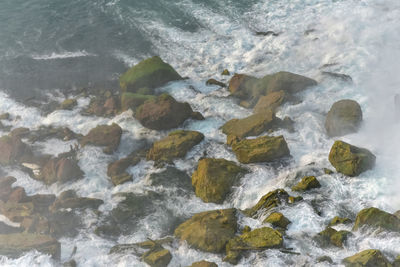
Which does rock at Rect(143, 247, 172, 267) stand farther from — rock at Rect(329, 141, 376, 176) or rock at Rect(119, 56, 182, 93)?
rock at Rect(119, 56, 182, 93)

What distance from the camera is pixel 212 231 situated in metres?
15.6

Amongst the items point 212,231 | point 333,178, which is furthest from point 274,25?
point 212,231

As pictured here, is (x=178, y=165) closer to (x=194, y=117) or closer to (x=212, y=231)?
(x=194, y=117)

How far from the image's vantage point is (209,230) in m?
15.6

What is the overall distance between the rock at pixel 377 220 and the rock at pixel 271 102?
8.86 meters

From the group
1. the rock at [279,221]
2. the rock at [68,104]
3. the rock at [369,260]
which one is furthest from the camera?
the rock at [68,104]

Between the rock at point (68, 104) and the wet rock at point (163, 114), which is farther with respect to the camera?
the rock at point (68, 104)

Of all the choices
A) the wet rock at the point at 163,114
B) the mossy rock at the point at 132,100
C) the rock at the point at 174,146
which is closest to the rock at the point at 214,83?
the wet rock at the point at 163,114

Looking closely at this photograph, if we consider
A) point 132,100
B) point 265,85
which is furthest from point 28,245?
point 265,85

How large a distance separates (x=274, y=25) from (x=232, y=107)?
10.4 metres

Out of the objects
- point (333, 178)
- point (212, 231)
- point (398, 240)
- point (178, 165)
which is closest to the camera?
point (398, 240)

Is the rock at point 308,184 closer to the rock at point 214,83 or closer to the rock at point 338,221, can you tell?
the rock at point 338,221

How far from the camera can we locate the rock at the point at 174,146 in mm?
20719

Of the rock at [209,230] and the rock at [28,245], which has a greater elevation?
the rock at [209,230]
